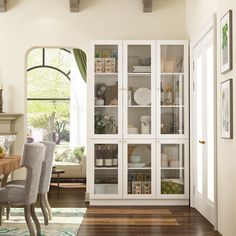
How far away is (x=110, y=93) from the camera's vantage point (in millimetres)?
7164

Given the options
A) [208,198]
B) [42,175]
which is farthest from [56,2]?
[208,198]

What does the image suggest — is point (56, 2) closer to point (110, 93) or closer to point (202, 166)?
point (110, 93)

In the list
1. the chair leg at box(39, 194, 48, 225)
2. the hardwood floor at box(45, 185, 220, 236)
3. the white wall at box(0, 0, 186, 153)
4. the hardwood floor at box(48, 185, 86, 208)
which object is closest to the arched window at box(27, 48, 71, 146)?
the hardwood floor at box(48, 185, 86, 208)

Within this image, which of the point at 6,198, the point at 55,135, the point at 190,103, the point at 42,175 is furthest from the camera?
the point at 55,135

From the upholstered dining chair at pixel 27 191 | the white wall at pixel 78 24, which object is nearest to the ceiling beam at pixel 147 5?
the white wall at pixel 78 24

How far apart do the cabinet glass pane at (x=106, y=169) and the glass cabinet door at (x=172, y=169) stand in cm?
65

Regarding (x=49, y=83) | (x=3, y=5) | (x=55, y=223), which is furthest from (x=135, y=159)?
(x=49, y=83)

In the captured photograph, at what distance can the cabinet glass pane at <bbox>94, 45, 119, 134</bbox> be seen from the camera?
714 cm

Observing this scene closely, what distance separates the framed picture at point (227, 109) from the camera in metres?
4.62

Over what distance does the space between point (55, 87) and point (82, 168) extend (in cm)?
245

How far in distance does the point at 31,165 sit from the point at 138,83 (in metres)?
2.88

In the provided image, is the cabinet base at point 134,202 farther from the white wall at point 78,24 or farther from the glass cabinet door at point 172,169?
the white wall at point 78,24

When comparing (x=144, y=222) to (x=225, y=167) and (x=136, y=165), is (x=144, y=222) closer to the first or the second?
(x=225, y=167)

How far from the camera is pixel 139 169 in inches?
279
